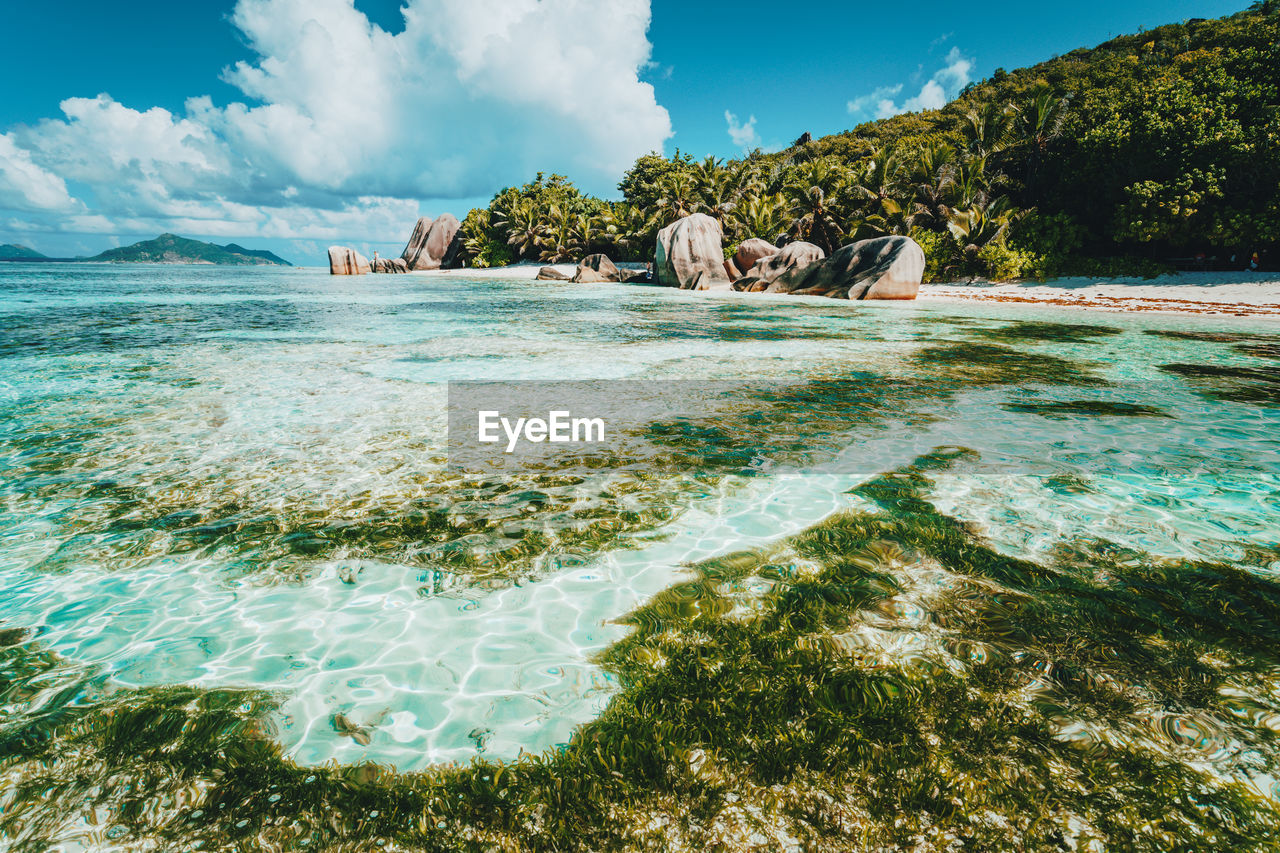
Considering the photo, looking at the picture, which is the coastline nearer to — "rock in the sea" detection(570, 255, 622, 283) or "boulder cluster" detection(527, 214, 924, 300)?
"boulder cluster" detection(527, 214, 924, 300)

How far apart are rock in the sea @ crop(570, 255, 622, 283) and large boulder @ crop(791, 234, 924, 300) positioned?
2084 centimetres

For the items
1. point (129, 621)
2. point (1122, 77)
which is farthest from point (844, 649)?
point (1122, 77)

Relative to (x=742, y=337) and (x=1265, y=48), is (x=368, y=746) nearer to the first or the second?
(x=742, y=337)

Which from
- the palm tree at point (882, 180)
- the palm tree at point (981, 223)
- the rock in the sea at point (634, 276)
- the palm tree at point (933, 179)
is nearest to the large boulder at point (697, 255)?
the rock in the sea at point (634, 276)

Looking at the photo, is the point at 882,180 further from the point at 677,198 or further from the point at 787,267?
the point at 677,198

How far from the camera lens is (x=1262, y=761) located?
227 cm

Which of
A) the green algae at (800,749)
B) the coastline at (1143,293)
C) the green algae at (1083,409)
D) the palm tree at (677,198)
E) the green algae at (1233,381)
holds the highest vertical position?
the palm tree at (677,198)

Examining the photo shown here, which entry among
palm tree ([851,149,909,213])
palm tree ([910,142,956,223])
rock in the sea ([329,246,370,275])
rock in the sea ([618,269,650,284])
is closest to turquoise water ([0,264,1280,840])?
palm tree ([910,142,956,223])

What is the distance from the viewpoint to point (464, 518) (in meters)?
4.43

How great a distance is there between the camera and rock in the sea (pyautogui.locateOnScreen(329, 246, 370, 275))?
186ft

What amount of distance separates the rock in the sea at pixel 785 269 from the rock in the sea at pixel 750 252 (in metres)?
2.59

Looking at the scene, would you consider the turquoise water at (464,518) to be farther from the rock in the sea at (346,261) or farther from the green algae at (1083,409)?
the rock in the sea at (346,261)

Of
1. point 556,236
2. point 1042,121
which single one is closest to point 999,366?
point 1042,121

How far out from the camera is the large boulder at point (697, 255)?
115ft
